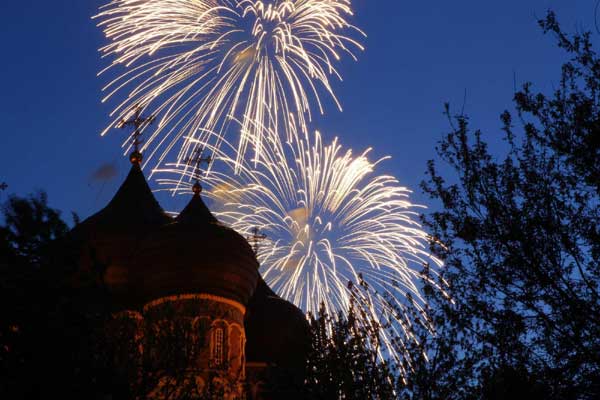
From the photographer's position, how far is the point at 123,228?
135 ft

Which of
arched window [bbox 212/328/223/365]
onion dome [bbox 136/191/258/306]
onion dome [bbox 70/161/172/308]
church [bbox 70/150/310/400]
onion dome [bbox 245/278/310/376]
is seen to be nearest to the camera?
church [bbox 70/150/310/400]

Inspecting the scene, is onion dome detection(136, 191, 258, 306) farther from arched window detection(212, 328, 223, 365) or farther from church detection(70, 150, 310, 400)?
arched window detection(212, 328, 223, 365)

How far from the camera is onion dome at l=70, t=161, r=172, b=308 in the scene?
128 ft

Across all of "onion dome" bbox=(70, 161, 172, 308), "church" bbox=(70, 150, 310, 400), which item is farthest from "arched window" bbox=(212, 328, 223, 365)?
"onion dome" bbox=(70, 161, 172, 308)

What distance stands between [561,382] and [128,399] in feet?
33.7

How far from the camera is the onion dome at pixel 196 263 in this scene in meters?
36.6

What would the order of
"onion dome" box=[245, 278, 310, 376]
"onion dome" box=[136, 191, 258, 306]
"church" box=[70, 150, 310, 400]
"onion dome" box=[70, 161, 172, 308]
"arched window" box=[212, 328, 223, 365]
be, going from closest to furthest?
"church" box=[70, 150, 310, 400] → "arched window" box=[212, 328, 223, 365] → "onion dome" box=[136, 191, 258, 306] → "onion dome" box=[70, 161, 172, 308] → "onion dome" box=[245, 278, 310, 376]

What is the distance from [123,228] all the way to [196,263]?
5943mm

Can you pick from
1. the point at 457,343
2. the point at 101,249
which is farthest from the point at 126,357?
the point at 101,249

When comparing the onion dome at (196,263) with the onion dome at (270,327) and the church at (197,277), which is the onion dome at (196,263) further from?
the onion dome at (270,327)

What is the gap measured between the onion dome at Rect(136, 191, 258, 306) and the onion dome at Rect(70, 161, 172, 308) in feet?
3.94

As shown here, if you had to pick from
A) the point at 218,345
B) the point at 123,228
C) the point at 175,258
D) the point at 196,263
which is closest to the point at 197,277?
the point at 196,263

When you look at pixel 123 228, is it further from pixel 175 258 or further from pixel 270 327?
pixel 270 327

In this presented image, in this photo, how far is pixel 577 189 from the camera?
1534cm
